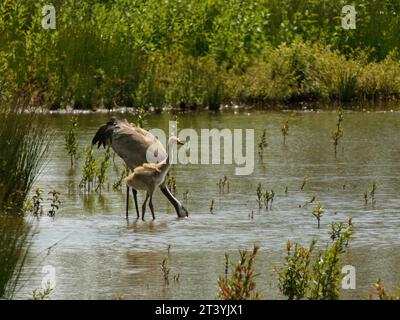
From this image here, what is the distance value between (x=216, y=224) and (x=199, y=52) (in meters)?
11.7

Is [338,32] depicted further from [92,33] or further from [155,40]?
[92,33]

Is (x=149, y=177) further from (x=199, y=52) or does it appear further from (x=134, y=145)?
(x=199, y=52)

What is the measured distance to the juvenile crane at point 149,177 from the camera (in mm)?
12273

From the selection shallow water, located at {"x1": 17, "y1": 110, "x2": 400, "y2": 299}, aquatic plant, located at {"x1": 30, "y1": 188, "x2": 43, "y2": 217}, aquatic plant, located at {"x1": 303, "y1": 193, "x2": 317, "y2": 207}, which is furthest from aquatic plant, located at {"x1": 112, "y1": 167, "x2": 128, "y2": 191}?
aquatic plant, located at {"x1": 303, "y1": 193, "x2": 317, "y2": 207}

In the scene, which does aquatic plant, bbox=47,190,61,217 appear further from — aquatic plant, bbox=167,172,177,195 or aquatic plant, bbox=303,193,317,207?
aquatic plant, bbox=303,193,317,207

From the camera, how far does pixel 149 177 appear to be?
484 inches

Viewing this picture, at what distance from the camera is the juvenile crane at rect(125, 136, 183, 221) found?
40.3 ft

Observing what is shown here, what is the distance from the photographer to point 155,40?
23031 millimetres

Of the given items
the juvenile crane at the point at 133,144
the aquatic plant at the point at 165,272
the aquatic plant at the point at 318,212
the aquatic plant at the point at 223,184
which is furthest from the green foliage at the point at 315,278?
the aquatic plant at the point at 223,184

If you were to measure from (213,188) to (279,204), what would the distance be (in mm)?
1134

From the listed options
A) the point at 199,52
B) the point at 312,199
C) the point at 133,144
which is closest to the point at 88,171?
the point at 133,144

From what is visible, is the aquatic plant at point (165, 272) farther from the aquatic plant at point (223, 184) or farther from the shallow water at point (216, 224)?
the aquatic plant at point (223, 184)

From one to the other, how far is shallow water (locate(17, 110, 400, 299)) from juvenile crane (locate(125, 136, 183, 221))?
275mm
